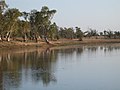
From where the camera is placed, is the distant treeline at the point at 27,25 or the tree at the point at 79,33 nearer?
the distant treeline at the point at 27,25

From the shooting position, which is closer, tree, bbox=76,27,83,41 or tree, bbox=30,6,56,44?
tree, bbox=30,6,56,44

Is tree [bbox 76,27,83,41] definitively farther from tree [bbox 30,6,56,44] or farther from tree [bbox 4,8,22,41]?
tree [bbox 4,8,22,41]

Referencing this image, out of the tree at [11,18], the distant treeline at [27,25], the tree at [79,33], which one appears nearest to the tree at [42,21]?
the distant treeline at [27,25]

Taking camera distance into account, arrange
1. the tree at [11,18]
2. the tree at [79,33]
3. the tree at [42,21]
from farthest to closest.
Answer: the tree at [79,33], the tree at [42,21], the tree at [11,18]

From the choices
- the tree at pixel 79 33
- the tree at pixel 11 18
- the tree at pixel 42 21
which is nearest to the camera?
the tree at pixel 11 18

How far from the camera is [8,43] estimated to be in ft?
264

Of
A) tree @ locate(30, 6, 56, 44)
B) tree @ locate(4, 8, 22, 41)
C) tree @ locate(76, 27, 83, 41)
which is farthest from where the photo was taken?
tree @ locate(76, 27, 83, 41)

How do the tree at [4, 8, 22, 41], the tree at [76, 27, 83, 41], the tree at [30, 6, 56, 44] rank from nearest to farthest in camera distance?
1. the tree at [4, 8, 22, 41]
2. the tree at [30, 6, 56, 44]
3. the tree at [76, 27, 83, 41]

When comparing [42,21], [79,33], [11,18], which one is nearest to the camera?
[11,18]

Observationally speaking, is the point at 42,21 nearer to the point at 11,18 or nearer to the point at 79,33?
the point at 11,18

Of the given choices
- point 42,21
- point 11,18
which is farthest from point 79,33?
point 11,18

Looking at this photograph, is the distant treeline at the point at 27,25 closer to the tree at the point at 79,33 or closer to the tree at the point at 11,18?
the tree at the point at 11,18

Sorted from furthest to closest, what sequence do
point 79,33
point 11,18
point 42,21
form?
point 79,33 → point 42,21 → point 11,18

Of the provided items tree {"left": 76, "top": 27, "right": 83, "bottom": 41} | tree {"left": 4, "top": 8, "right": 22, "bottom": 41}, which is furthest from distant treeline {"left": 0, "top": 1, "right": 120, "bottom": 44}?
tree {"left": 76, "top": 27, "right": 83, "bottom": 41}
